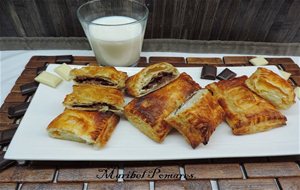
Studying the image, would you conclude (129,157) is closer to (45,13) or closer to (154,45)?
(154,45)

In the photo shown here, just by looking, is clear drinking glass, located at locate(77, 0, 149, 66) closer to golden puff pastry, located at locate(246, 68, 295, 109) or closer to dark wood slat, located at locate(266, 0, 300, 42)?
golden puff pastry, located at locate(246, 68, 295, 109)

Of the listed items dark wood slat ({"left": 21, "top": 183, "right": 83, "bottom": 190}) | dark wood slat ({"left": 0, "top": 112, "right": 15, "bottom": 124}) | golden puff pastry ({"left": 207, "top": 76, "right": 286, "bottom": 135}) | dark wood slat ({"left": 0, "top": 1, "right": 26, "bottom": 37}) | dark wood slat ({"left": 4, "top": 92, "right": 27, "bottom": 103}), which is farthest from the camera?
dark wood slat ({"left": 0, "top": 1, "right": 26, "bottom": 37})

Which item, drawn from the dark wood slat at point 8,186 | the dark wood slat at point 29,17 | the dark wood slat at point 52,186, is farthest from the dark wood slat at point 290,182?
the dark wood slat at point 29,17

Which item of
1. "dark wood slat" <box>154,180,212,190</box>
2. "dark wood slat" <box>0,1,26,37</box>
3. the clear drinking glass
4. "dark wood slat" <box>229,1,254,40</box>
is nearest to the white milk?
the clear drinking glass

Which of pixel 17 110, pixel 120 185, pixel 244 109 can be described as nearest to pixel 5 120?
pixel 17 110

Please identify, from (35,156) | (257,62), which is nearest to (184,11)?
(257,62)

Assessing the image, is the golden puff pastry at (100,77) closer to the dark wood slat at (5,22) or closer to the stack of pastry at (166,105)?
the stack of pastry at (166,105)
